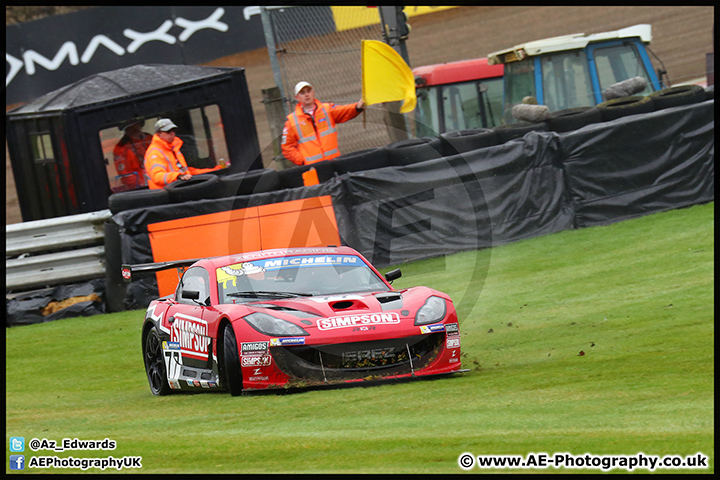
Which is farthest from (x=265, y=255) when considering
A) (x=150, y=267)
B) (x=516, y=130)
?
(x=516, y=130)

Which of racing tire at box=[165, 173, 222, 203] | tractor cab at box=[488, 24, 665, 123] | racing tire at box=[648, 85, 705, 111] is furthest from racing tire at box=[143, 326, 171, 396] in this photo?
tractor cab at box=[488, 24, 665, 123]

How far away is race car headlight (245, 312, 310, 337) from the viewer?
7266mm

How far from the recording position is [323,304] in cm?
764

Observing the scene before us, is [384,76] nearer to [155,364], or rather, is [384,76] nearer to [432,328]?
[155,364]

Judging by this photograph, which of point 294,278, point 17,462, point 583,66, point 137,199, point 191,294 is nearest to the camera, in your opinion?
point 17,462

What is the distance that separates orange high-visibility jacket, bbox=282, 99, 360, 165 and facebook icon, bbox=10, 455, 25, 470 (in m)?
8.11

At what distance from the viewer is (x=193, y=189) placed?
13.2m

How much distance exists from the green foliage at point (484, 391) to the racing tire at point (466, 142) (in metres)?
2.20

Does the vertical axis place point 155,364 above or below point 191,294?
below

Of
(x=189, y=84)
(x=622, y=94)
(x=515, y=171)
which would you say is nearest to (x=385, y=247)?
(x=515, y=171)

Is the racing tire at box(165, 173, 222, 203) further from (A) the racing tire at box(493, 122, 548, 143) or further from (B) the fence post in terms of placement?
(A) the racing tire at box(493, 122, 548, 143)

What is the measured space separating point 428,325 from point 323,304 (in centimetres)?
81

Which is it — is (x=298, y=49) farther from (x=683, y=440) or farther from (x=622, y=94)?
(x=683, y=440)

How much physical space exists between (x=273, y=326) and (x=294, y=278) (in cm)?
108
